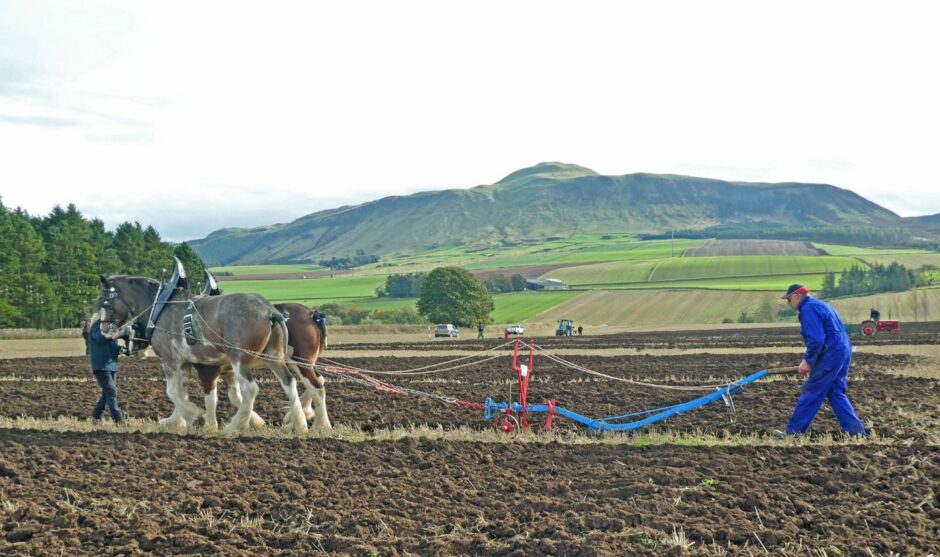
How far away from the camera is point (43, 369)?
88.6ft

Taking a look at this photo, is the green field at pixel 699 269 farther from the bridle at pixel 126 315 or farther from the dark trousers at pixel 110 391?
the dark trousers at pixel 110 391

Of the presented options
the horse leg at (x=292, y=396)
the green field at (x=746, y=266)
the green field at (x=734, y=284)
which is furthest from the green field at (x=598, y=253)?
the horse leg at (x=292, y=396)

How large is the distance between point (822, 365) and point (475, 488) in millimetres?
5253

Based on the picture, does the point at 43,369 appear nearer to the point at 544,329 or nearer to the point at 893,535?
the point at 893,535

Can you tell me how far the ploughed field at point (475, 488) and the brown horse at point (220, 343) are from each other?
2.21 feet

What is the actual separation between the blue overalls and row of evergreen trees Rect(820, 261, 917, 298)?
275 ft

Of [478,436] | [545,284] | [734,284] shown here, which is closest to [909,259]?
[734,284]

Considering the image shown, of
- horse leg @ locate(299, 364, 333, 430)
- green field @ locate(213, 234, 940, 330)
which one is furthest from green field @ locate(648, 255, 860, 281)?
horse leg @ locate(299, 364, 333, 430)

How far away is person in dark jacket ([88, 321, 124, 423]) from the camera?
45.0 feet

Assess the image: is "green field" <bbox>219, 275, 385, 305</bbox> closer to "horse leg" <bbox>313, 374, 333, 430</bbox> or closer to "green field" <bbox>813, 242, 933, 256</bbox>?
"green field" <bbox>813, 242, 933, 256</bbox>

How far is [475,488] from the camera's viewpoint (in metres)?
9.19

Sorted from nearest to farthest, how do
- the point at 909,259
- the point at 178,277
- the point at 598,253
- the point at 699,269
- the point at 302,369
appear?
the point at 302,369, the point at 178,277, the point at 699,269, the point at 909,259, the point at 598,253

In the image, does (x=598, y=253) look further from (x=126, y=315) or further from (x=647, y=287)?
(x=126, y=315)

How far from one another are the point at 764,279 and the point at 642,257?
130ft
